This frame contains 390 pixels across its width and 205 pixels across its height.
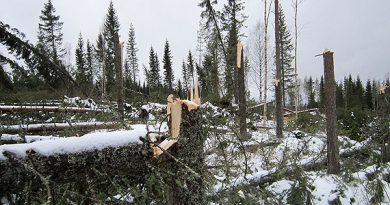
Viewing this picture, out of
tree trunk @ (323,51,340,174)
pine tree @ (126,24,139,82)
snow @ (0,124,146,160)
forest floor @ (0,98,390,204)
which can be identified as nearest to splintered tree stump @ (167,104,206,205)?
forest floor @ (0,98,390,204)

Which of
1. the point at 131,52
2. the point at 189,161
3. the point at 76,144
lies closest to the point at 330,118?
the point at 189,161

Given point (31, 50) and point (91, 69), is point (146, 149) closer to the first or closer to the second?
point (31, 50)

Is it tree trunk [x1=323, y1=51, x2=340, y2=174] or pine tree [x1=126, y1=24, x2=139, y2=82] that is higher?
pine tree [x1=126, y1=24, x2=139, y2=82]

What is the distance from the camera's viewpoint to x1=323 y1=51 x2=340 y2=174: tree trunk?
6.86 metres

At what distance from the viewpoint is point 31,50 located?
6.68 feet

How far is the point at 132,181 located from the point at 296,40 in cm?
2547

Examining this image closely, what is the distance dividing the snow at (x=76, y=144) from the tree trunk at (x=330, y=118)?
5.53 m

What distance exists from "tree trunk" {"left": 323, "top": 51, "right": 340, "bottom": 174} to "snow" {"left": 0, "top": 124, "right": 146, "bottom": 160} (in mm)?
5529

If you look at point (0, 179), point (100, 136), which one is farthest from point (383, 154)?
point (0, 179)

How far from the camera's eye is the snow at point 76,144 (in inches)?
73.3

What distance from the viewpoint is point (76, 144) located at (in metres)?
2.00

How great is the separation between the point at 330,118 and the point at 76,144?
5.99m

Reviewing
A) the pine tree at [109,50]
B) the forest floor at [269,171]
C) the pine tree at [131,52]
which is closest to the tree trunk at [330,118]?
the forest floor at [269,171]

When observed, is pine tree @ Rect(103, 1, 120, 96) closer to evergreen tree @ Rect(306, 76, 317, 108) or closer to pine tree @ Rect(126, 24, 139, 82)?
pine tree @ Rect(126, 24, 139, 82)
